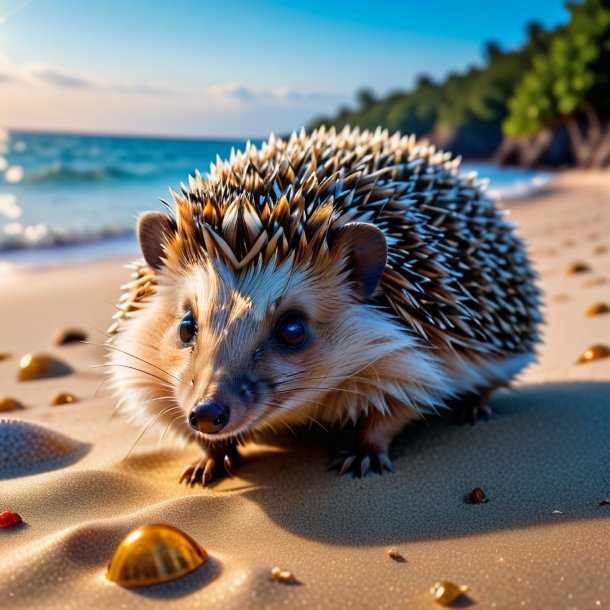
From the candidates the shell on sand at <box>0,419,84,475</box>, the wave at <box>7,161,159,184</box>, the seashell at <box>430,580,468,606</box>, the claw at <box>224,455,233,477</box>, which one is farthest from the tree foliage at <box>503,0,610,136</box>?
the seashell at <box>430,580,468,606</box>

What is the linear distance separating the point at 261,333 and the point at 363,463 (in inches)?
25.5

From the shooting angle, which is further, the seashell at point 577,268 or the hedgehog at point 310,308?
the seashell at point 577,268

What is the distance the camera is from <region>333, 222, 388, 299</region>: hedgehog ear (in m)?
2.66

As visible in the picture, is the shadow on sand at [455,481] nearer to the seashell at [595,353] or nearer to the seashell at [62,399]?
the seashell at [595,353]

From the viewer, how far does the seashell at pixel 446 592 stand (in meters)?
1.82

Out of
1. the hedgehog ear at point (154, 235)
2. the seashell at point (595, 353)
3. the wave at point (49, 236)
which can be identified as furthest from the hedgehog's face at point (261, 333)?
the wave at point (49, 236)

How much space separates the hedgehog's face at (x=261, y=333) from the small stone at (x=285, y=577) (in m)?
0.50

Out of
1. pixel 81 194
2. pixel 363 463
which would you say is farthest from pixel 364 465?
pixel 81 194

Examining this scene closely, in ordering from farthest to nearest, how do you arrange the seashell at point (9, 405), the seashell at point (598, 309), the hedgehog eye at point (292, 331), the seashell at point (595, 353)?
1. the seashell at point (598, 309)
2. the seashell at point (595, 353)
3. the seashell at point (9, 405)
4. the hedgehog eye at point (292, 331)

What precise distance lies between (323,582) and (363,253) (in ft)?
3.95

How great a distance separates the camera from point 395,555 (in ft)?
6.85

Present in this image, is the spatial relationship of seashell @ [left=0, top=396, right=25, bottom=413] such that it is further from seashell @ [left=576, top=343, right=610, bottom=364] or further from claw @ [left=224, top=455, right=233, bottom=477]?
seashell @ [left=576, top=343, right=610, bottom=364]

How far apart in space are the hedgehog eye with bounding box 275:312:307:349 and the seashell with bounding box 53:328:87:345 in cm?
331

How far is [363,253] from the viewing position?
271 centimetres
